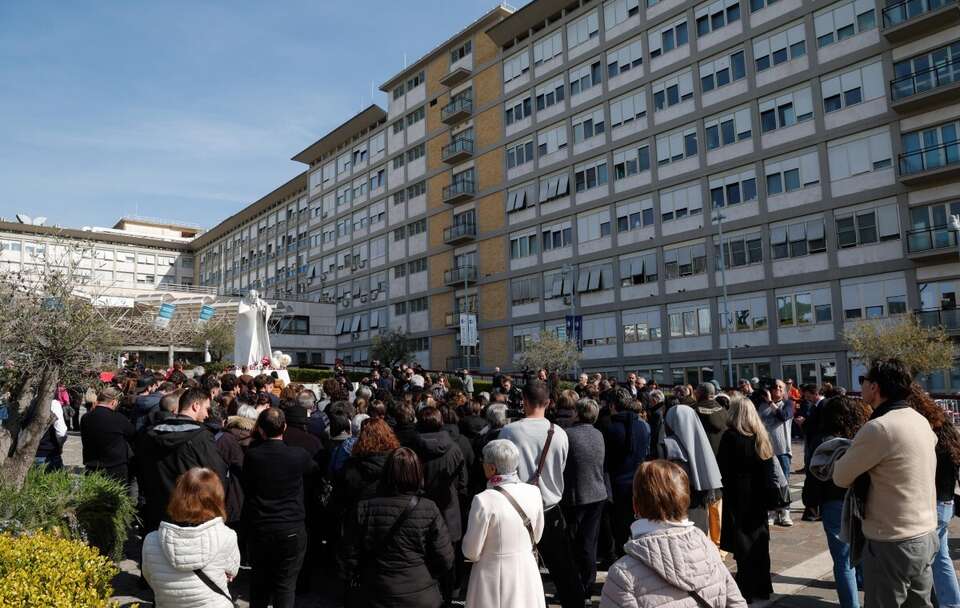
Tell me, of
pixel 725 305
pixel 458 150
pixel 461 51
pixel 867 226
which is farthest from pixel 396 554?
pixel 461 51

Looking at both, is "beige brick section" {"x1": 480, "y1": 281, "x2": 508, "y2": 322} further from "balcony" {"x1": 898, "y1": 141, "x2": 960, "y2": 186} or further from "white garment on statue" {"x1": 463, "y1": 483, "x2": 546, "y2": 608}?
"white garment on statue" {"x1": 463, "y1": 483, "x2": 546, "y2": 608}

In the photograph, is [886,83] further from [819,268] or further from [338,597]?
[338,597]

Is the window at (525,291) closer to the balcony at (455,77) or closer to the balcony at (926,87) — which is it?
the balcony at (455,77)

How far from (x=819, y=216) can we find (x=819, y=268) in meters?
2.39

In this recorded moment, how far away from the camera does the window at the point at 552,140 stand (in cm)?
4281

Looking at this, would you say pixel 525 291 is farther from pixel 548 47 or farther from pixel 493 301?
pixel 548 47

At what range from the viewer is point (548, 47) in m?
44.3

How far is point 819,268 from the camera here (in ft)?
104

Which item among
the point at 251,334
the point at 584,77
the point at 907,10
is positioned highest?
the point at 584,77

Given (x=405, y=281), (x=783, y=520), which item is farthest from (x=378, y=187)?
(x=783, y=520)

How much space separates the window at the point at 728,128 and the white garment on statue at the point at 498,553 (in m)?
34.1

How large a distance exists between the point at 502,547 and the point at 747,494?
303 cm

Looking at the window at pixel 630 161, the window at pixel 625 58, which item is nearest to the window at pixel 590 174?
the window at pixel 630 161

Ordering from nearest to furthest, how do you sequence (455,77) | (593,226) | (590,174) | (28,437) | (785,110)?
(28,437) < (785,110) < (593,226) < (590,174) < (455,77)
